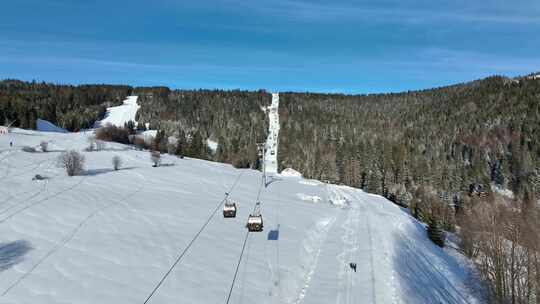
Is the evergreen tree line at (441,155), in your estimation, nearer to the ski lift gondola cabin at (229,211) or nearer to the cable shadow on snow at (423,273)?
the cable shadow on snow at (423,273)

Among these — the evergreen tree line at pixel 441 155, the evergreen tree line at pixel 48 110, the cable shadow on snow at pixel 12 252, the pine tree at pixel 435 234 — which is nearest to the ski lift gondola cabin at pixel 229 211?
the cable shadow on snow at pixel 12 252

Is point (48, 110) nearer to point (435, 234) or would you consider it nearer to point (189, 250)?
point (189, 250)

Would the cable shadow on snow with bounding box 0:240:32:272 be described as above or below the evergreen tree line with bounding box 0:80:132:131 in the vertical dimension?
below

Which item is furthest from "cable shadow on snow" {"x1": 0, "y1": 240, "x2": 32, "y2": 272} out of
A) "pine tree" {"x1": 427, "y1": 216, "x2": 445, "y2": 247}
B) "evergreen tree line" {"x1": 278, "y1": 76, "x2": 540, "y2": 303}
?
"evergreen tree line" {"x1": 278, "y1": 76, "x2": 540, "y2": 303}

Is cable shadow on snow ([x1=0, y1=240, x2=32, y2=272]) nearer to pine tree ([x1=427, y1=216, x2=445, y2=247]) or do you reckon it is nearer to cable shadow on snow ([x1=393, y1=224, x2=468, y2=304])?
cable shadow on snow ([x1=393, y1=224, x2=468, y2=304])

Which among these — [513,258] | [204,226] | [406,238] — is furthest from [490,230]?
[204,226]

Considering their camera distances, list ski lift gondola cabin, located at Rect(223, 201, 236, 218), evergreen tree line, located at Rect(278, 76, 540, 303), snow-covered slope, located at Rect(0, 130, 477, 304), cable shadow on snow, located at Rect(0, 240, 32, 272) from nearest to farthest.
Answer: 1. snow-covered slope, located at Rect(0, 130, 477, 304)
2. cable shadow on snow, located at Rect(0, 240, 32, 272)
3. ski lift gondola cabin, located at Rect(223, 201, 236, 218)
4. evergreen tree line, located at Rect(278, 76, 540, 303)
